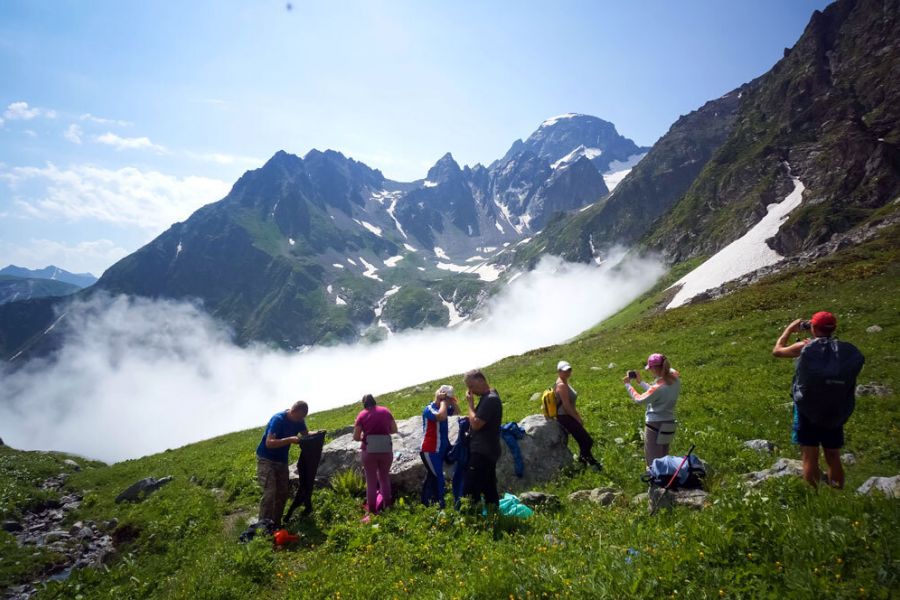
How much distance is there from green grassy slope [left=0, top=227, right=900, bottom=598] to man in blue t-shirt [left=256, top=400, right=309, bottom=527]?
1.22 meters

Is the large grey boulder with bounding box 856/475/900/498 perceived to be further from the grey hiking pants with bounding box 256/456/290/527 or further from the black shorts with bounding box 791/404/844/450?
the grey hiking pants with bounding box 256/456/290/527

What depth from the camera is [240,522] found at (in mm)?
15328

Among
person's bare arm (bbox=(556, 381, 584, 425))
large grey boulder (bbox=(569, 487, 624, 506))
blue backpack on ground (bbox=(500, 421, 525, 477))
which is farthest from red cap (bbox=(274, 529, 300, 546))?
person's bare arm (bbox=(556, 381, 584, 425))

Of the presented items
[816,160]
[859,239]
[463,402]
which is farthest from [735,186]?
[463,402]

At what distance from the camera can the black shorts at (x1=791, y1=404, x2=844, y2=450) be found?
7637 mm

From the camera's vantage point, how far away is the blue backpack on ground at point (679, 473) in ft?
27.8

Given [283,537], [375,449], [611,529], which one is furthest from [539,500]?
[283,537]

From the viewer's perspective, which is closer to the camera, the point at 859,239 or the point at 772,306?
the point at 772,306

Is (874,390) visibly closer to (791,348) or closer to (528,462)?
(791,348)

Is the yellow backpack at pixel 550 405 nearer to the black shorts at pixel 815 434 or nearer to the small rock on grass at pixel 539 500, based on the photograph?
the small rock on grass at pixel 539 500

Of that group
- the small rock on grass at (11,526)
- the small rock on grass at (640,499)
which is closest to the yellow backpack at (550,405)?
the small rock on grass at (640,499)

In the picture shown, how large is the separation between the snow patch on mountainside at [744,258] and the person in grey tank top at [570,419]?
54.3 metres

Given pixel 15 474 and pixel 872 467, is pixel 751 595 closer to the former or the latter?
pixel 872 467

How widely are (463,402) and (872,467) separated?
18.5 meters
